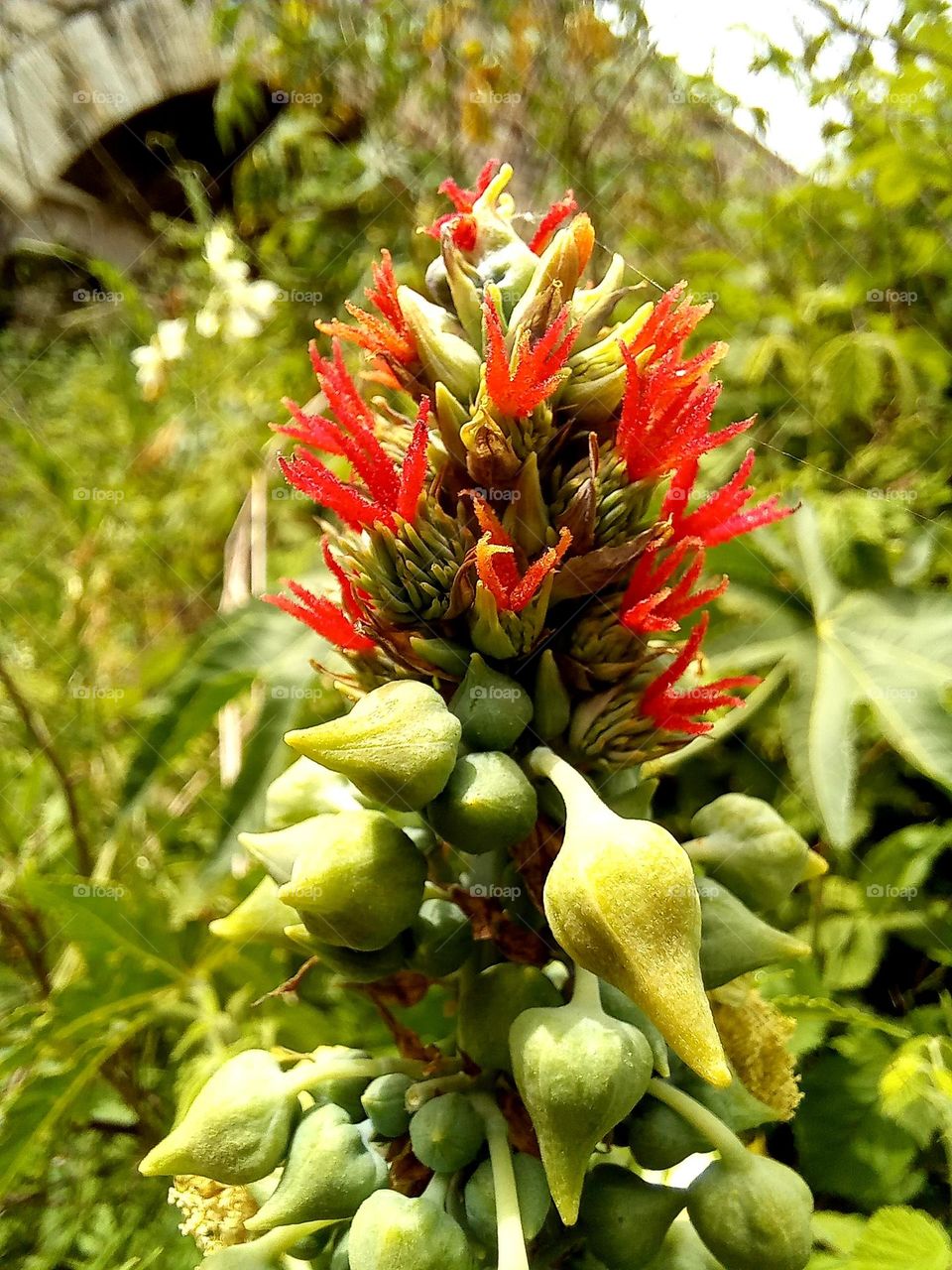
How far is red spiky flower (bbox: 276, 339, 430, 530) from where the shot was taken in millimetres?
562

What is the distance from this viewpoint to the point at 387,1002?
0.69 meters

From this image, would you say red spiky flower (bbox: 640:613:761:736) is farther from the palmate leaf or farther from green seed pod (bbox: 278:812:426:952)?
the palmate leaf

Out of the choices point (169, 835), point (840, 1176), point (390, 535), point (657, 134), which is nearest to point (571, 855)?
point (390, 535)

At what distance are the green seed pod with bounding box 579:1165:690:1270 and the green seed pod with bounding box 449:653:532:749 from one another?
0.27 m

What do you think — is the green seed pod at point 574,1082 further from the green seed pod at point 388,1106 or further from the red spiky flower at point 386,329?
the red spiky flower at point 386,329

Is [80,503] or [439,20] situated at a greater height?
[439,20]

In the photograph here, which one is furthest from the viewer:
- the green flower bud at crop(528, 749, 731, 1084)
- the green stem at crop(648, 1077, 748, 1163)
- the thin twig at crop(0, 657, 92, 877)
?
the thin twig at crop(0, 657, 92, 877)

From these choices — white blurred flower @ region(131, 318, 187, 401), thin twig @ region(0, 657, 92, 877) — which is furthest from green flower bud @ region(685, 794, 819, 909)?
white blurred flower @ region(131, 318, 187, 401)

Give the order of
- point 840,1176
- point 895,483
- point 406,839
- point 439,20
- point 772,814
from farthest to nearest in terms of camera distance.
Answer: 1. point 439,20
2. point 895,483
3. point 840,1176
4. point 772,814
5. point 406,839

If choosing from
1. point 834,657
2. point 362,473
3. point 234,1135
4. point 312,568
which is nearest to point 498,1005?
point 234,1135

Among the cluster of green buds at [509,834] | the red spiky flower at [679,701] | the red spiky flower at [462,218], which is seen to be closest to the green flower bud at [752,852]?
the cluster of green buds at [509,834]

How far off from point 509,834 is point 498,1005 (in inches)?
4.4

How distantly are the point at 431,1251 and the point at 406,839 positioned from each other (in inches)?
8.5

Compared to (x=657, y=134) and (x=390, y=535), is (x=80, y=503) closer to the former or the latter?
(x=390, y=535)
